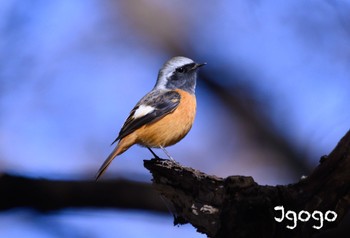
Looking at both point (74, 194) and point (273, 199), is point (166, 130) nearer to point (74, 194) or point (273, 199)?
point (74, 194)

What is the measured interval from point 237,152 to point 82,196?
6.00 ft

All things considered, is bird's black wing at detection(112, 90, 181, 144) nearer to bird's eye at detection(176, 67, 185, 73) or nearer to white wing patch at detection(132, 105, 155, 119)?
white wing patch at detection(132, 105, 155, 119)

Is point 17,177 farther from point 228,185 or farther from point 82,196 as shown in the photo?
point 228,185

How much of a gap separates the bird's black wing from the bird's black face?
28 cm

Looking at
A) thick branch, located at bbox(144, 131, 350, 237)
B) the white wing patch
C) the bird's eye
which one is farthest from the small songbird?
thick branch, located at bbox(144, 131, 350, 237)

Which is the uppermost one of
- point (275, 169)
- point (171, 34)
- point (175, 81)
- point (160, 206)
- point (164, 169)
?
point (171, 34)

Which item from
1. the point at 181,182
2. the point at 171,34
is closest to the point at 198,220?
the point at 181,182

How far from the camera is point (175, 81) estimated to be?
627 centimetres

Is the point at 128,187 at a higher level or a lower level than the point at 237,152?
lower

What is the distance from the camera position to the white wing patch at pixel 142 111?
18.2 feet

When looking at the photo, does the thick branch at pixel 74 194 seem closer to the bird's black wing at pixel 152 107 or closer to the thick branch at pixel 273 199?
the bird's black wing at pixel 152 107

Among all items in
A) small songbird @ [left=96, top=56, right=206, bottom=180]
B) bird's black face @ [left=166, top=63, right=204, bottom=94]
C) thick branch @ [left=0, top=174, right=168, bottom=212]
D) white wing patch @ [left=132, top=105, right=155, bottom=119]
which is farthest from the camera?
bird's black face @ [left=166, top=63, right=204, bottom=94]

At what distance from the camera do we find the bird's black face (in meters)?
6.27

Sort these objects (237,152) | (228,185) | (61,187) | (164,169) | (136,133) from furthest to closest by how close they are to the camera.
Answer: (237,152) < (61,187) < (136,133) < (164,169) < (228,185)
